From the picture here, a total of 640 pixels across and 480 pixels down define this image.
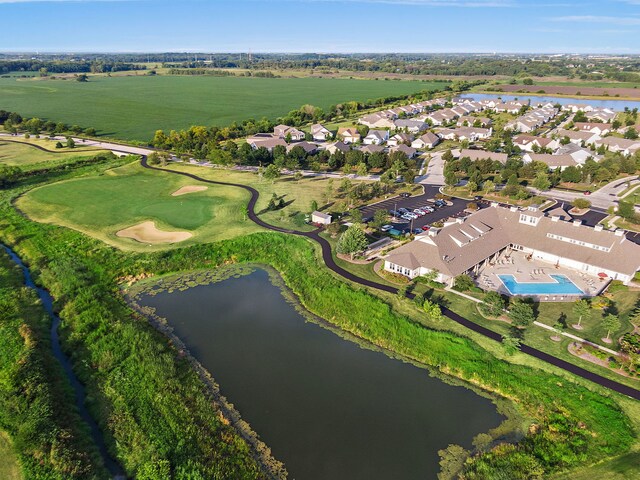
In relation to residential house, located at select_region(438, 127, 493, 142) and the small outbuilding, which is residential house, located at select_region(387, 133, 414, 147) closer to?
residential house, located at select_region(438, 127, 493, 142)

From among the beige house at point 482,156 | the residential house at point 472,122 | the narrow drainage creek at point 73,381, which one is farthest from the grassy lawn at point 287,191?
the residential house at point 472,122

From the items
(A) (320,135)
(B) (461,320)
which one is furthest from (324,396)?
(A) (320,135)

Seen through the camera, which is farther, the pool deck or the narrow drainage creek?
the pool deck

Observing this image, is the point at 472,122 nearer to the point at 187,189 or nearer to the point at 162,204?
the point at 187,189

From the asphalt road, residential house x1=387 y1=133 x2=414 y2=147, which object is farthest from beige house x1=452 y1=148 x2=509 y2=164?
residential house x1=387 y1=133 x2=414 y2=147

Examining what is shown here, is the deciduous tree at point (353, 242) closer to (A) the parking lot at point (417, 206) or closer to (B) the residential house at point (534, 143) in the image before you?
(A) the parking lot at point (417, 206)

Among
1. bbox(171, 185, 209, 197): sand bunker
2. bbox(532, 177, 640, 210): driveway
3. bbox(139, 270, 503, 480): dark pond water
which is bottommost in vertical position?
bbox(139, 270, 503, 480): dark pond water
